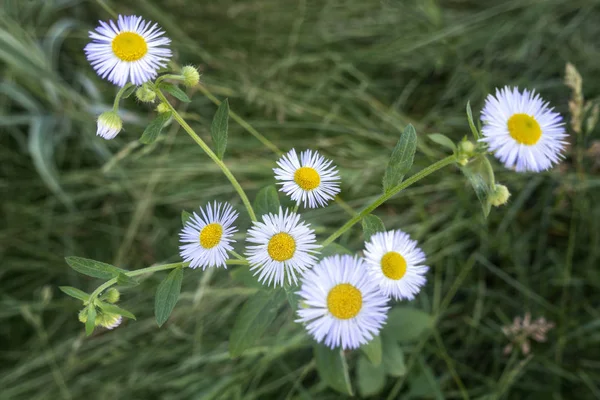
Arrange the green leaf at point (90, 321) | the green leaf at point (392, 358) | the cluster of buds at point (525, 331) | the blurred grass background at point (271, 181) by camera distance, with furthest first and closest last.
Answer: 1. the blurred grass background at point (271, 181)
2. the cluster of buds at point (525, 331)
3. the green leaf at point (392, 358)
4. the green leaf at point (90, 321)

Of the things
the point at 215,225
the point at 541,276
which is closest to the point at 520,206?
the point at 541,276

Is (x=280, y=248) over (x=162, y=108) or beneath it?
beneath

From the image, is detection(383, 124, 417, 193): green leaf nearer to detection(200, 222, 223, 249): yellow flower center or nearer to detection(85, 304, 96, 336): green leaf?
detection(200, 222, 223, 249): yellow flower center

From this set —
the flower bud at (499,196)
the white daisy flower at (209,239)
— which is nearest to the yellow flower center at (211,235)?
the white daisy flower at (209,239)

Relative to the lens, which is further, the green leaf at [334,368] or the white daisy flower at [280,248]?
the green leaf at [334,368]

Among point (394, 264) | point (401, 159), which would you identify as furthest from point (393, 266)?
point (401, 159)

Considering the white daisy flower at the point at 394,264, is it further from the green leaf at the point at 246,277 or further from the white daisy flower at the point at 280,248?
the green leaf at the point at 246,277

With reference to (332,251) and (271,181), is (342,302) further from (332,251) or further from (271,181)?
(271,181)
